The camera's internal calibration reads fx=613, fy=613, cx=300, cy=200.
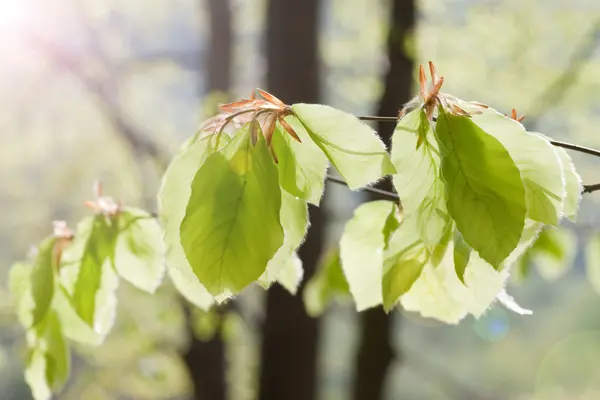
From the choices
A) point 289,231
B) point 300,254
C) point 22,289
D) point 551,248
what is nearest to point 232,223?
point 289,231

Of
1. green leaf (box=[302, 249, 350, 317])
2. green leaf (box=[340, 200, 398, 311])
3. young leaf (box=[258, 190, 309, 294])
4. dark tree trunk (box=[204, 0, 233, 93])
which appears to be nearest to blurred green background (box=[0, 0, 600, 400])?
dark tree trunk (box=[204, 0, 233, 93])

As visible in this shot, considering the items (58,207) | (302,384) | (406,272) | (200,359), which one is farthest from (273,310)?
(58,207)

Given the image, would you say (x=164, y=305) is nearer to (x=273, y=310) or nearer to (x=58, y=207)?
(x=58, y=207)

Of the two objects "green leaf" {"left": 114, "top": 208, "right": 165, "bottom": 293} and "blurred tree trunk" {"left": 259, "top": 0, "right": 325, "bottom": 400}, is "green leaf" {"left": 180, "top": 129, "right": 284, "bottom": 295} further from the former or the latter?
"blurred tree trunk" {"left": 259, "top": 0, "right": 325, "bottom": 400}

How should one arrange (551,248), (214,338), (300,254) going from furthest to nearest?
(214,338) < (300,254) < (551,248)

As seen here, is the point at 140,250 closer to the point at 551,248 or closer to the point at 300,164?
the point at 300,164

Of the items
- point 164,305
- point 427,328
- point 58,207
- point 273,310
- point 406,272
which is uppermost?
point 406,272
